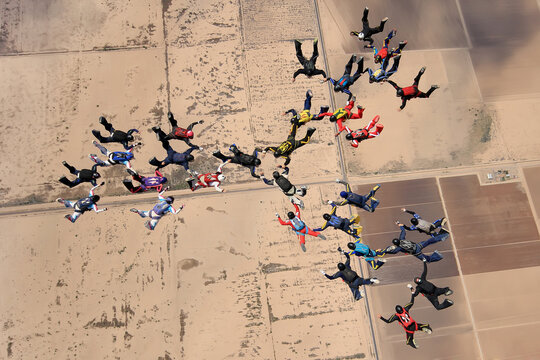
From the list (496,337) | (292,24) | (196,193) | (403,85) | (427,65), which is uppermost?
(292,24)

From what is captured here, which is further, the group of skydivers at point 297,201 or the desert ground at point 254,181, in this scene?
the desert ground at point 254,181

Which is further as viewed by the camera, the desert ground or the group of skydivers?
the desert ground

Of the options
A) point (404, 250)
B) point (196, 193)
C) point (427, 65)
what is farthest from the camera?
point (427, 65)

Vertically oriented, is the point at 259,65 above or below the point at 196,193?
above

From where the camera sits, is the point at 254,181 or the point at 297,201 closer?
the point at 297,201

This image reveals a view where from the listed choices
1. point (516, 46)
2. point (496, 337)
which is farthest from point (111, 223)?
point (516, 46)

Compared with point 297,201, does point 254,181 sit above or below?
above

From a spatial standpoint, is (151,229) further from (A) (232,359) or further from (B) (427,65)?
(B) (427,65)

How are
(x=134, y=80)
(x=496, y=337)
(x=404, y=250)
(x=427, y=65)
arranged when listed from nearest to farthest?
1. (x=404, y=250)
2. (x=496, y=337)
3. (x=134, y=80)
4. (x=427, y=65)
